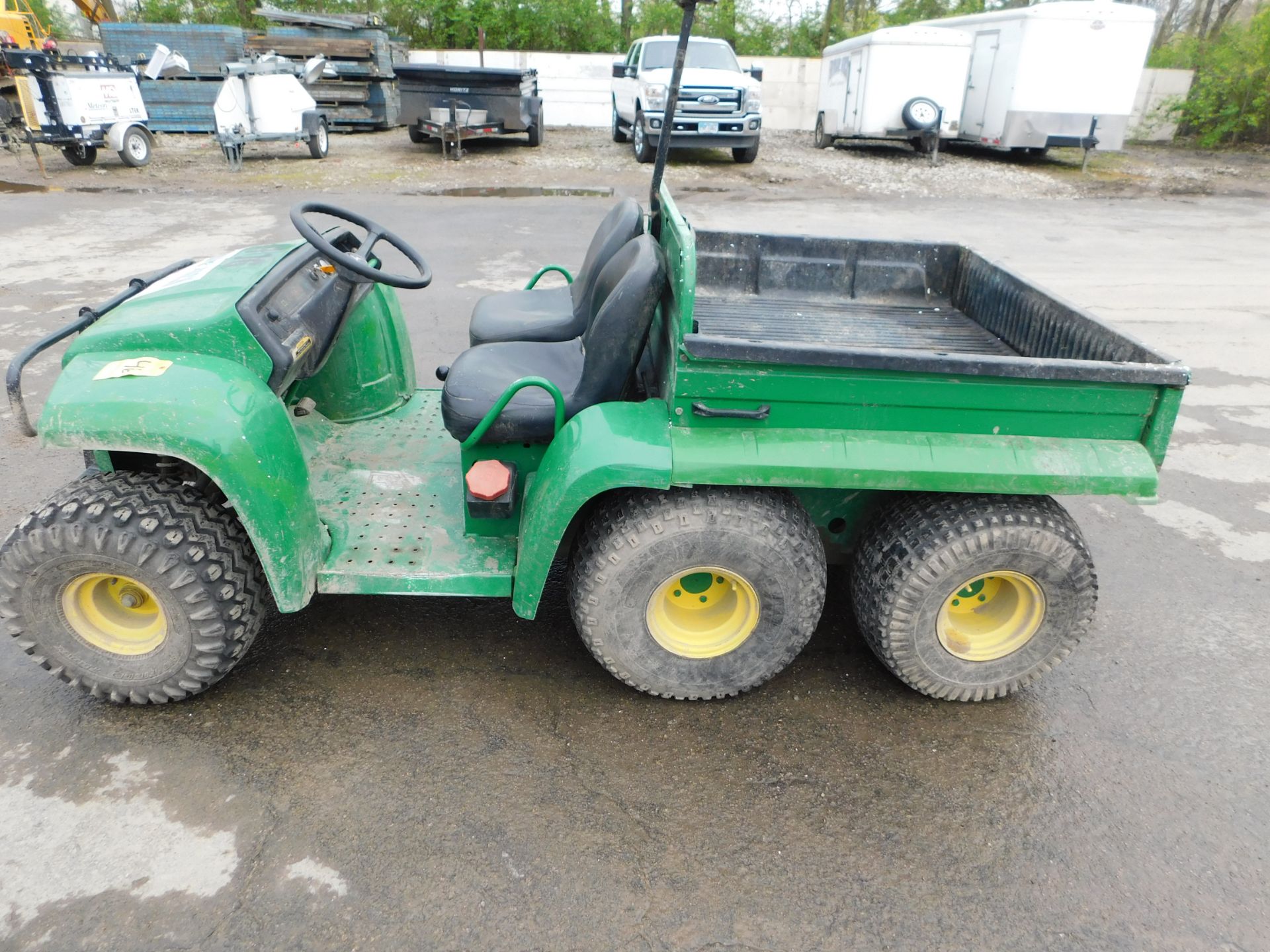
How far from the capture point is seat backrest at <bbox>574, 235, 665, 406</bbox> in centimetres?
268

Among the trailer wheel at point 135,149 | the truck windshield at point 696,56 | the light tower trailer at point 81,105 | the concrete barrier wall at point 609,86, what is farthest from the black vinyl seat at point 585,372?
the concrete barrier wall at point 609,86

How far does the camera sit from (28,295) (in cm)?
684

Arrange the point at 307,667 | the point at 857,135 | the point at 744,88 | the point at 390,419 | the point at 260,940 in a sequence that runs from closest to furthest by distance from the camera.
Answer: the point at 260,940, the point at 307,667, the point at 390,419, the point at 744,88, the point at 857,135

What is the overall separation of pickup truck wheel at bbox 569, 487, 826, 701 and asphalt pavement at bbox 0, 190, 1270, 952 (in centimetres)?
18

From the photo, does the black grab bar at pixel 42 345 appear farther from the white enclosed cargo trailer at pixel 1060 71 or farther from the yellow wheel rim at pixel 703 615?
the white enclosed cargo trailer at pixel 1060 71

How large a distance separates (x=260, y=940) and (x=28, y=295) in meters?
6.65

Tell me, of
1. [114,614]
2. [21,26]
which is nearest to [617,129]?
[21,26]

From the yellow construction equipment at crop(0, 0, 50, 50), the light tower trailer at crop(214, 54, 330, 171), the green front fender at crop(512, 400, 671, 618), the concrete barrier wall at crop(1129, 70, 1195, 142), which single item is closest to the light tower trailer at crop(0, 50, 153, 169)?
the light tower trailer at crop(214, 54, 330, 171)

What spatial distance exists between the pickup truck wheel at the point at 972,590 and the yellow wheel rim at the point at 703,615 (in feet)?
1.33

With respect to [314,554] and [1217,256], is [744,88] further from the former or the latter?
[314,554]

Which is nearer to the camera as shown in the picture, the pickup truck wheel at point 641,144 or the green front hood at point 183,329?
the green front hood at point 183,329

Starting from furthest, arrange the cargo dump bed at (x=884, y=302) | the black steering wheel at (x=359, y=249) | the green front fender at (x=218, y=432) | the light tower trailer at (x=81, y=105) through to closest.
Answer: the light tower trailer at (x=81, y=105) < the cargo dump bed at (x=884, y=302) < the black steering wheel at (x=359, y=249) < the green front fender at (x=218, y=432)

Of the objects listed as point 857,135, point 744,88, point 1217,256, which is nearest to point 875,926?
point 1217,256

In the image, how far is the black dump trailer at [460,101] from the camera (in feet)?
48.1
